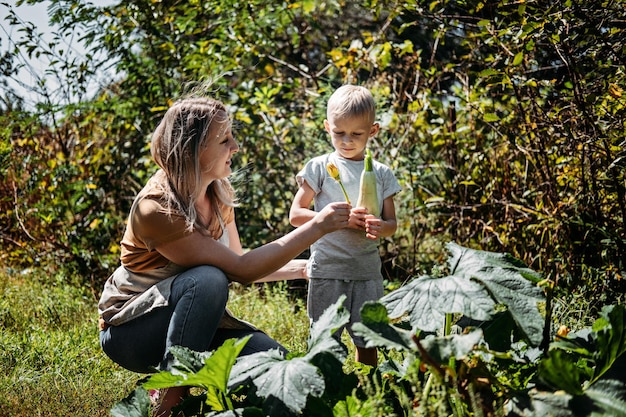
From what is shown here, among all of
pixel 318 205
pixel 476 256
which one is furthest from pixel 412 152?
pixel 476 256

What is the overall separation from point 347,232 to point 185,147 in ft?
2.62

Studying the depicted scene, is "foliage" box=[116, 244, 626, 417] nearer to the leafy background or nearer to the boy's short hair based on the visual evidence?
the boy's short hair

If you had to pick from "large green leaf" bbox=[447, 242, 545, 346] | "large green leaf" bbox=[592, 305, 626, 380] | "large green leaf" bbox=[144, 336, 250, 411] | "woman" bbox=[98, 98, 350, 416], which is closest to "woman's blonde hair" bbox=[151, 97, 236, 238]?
"woman" bbox=[98, 98, 350, 416]

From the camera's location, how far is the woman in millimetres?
2170

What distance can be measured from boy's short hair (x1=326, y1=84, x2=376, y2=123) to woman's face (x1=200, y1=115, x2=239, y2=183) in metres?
0.51

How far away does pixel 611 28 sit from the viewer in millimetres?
2920

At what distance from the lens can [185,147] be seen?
92.3 inches

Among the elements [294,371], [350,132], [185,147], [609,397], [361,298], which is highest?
[185,147]

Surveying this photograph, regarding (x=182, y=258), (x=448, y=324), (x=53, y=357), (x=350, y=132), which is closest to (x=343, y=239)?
(x=350, y=132)

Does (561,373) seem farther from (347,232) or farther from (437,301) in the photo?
(347,232)

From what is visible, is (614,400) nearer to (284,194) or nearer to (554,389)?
(554,389)

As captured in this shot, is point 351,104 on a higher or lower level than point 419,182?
higher

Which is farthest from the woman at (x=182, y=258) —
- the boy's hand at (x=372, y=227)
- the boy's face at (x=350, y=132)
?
the boy's face at (x=350, y=132)

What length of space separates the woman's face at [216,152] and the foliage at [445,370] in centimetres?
81
